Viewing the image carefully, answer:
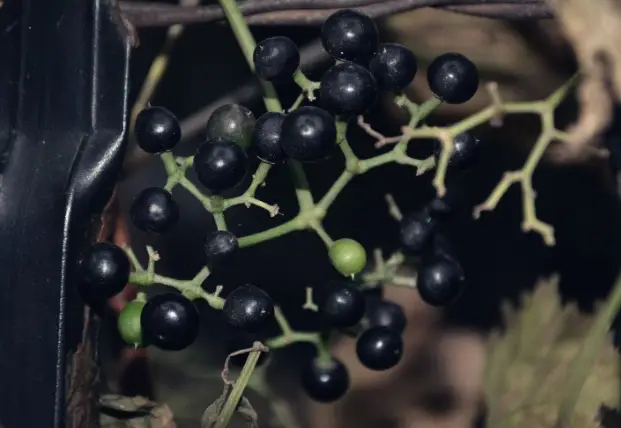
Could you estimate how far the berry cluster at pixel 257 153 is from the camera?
527 mm

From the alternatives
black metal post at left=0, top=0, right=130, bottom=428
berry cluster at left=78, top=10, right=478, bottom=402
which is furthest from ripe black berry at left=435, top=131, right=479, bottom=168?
black metal post at left=0, top=0, right=130, bottom=428

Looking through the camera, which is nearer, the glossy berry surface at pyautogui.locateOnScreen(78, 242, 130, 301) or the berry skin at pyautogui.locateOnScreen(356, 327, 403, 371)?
the glossy berry surface at pyautogui.locateOnScreen(78, 242, 130, 301)

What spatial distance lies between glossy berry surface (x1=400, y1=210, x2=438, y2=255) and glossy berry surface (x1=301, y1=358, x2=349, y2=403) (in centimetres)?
11

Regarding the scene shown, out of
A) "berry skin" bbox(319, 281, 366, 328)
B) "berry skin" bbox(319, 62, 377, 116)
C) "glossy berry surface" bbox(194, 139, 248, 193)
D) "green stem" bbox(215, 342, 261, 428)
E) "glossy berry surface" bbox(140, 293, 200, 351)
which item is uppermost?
"berry skin" bbox(319, 62, 377, 116)

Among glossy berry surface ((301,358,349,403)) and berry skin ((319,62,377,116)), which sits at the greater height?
berry skin ((319,62,377,116))

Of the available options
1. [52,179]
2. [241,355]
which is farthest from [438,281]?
[52,179]

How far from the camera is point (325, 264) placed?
0.87m

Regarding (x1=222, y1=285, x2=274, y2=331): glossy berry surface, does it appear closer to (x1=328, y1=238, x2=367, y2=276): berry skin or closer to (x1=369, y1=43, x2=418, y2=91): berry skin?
(x1=328, y1=238, x2=367, y2=276): berry skin

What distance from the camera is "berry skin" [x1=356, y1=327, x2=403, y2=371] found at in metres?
0.64

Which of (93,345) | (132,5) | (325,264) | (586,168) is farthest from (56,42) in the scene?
(586,168)

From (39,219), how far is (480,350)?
55 cm

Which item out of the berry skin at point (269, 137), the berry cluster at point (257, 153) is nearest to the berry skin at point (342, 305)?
the berry cluster at point (257, 153)

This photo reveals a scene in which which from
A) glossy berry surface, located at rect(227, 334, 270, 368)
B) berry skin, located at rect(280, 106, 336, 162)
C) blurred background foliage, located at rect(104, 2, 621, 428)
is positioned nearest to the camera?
berry skin, located at rect(280, 106, 336, 162)

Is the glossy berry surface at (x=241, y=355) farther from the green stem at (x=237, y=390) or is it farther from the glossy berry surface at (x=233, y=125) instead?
the glossy berry surface at (x=233, y=125)
